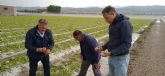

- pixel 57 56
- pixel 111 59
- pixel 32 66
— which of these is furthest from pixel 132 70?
pixel 111 59

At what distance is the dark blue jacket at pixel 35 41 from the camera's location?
7.50 metres

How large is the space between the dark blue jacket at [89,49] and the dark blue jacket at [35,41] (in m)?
0.75

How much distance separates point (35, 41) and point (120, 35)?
8.20ft

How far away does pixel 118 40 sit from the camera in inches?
224

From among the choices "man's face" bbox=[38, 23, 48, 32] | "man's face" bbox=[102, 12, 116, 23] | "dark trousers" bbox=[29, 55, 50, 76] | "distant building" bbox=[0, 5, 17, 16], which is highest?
"man's face" bbox=[102, 12, 116, 23]

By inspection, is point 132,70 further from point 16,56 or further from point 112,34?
point 112,34

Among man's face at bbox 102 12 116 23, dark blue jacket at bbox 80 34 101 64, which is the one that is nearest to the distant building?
dark blue jacket at bbox 80 34 101 64

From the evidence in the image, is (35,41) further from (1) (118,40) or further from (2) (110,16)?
(2) (110,16)

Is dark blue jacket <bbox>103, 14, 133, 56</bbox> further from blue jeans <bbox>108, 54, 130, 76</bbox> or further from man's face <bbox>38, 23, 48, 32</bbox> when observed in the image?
man's face <bbox>38, 23, 48, 32</bbox>

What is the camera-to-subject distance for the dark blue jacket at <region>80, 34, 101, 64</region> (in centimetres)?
737

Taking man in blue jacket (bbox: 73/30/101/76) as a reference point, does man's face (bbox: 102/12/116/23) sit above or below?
above

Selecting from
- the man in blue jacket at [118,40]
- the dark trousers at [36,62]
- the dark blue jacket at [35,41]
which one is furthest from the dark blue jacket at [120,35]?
the dark trousers at [36,62]

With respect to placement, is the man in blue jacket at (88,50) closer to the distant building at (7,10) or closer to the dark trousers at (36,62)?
the dark trousers at (36,62)

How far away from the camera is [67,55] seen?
1405 cm
